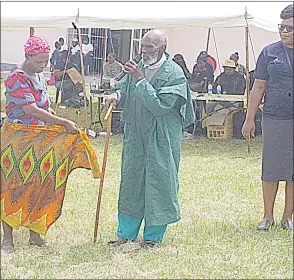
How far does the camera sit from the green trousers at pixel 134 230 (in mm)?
3873

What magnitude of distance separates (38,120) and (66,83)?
15.7 feet

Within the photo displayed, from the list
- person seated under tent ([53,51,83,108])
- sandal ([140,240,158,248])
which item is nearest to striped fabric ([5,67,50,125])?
sandal ([140,240,158,248])

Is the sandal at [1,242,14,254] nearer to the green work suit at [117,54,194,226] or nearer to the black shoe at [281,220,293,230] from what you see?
the green work suit at [117,54,194,226]

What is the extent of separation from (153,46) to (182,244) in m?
1.24

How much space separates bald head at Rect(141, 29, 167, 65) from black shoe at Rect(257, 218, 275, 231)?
1.40 m

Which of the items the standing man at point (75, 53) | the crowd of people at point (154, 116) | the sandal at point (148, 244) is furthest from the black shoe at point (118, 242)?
the standing man at point (75, 53)

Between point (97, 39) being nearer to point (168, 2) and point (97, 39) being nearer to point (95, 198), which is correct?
point (168, 2)

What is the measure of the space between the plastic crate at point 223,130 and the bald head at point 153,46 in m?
4.58

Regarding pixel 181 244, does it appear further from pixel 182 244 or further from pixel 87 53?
pixel 87 53

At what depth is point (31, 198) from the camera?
3.63m

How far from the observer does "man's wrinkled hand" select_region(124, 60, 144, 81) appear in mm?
3539

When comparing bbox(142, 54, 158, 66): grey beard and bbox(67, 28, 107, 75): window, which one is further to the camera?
bbox(67, 28, 107, 75): window

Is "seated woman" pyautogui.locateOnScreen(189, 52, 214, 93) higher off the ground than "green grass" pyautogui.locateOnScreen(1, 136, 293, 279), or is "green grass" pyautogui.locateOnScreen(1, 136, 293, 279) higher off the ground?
"seated woman" pyautogui.locateOnScreen(189, 52, 214, 93)

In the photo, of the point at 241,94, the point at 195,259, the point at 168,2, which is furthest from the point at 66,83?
the point at 195,259
